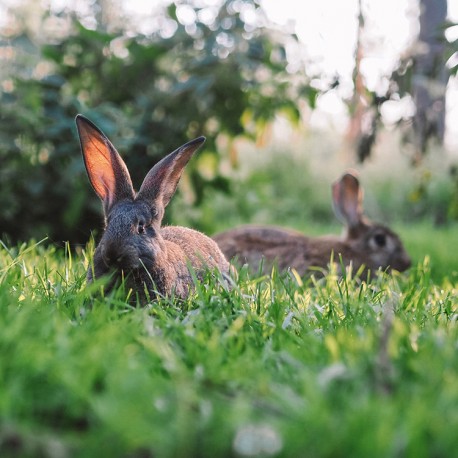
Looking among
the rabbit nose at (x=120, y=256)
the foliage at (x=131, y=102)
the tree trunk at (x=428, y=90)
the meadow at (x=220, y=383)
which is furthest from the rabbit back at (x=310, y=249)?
the meadow at (x=220, y=383)

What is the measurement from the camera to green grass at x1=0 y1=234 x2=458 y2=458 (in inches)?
68.6

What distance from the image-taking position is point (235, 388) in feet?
7.20

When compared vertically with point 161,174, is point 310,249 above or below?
below

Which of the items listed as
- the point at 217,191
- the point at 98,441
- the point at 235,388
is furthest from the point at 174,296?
the point at 217,191

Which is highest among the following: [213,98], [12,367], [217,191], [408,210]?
[12,367]

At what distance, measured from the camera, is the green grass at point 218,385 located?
1743 millimetres

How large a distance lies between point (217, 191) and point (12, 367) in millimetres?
6528

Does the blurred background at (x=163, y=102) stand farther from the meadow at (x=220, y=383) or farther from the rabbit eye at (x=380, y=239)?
the meadow at (x=220, y=383)

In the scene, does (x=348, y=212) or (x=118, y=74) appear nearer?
(x=348, y=212)

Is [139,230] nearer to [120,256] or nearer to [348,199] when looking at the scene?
[120,256]

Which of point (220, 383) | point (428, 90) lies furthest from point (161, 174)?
point (428, 90)

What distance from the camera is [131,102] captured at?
8438 mm

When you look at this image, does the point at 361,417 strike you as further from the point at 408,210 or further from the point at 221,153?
the point at 408,210

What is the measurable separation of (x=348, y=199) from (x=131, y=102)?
297 centimetres
